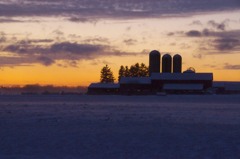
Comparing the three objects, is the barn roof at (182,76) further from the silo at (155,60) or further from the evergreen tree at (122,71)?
the evergreen tree at (122,71)

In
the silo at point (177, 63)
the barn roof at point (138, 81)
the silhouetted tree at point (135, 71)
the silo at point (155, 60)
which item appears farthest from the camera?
the silhouetted tree at point (135, 71)

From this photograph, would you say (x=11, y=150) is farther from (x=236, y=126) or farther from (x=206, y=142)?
(x=236, y=126)

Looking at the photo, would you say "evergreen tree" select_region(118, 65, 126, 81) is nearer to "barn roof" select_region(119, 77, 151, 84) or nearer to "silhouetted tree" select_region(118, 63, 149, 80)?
"silhouetted tree" select_region(118, 63, 149, 80)

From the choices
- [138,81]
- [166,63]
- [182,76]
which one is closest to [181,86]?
[182,76]

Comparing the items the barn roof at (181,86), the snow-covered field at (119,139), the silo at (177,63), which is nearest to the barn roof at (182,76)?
the barn roof at (181,86)

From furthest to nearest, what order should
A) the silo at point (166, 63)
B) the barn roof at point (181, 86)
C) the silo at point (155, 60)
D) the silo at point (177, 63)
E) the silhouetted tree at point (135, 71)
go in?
the silhouetted tree at point (135, 71) → the silo at point (166, 63) → the silo at point (177, 63) → the silo at point (155, 60) → the barn roof at point (181, 86)

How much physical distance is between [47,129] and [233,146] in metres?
7.73

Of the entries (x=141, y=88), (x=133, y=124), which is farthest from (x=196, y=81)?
(x=133, y=124)

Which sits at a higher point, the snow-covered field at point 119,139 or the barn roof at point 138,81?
the barn roof at point 138,81

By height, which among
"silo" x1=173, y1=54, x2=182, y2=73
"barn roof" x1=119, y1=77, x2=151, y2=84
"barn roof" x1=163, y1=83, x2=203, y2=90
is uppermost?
"silo" x1=173, y1=54, x2=182, y2=73

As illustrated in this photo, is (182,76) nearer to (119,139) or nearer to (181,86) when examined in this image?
(181,86)

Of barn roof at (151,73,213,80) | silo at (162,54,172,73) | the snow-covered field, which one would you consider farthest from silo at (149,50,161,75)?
the snow-covered field

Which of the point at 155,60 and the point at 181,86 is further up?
the point at 155,60

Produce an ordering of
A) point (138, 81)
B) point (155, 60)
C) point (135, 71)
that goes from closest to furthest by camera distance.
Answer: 1. point (138, 81)
2. point (155, 60)
3. point (135, 71)
